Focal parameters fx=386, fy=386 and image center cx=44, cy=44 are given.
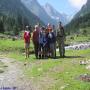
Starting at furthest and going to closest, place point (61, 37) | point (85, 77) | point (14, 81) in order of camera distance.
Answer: point (61, 37) → point (14, 81) → point (85, 77)

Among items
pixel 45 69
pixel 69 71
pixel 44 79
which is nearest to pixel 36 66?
pixel 45 69

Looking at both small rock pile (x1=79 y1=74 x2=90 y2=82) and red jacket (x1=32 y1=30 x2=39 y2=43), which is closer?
small rock pile (x1=79 y1=74 x2=90 y2=82)

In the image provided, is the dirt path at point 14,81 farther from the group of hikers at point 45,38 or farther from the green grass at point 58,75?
the group of hikers at point 45,38

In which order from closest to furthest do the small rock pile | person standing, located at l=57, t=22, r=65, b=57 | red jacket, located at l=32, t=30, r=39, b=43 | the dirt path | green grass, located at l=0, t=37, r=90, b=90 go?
green grass, located at l=0, t=37, r=90, b=90
the dirt path
the small rock pile
red jacket, located at l=32, t=30, r=39, b=43
person standing, located at l=57, t=22, r=65, b=57

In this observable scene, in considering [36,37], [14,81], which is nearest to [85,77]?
[14,81]

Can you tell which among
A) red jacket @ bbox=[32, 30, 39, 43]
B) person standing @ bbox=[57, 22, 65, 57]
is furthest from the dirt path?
person standing @ bbox=[57, 22, 65, 57]

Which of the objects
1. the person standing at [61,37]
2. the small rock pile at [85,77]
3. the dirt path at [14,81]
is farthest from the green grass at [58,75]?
the person standing at [61,37]

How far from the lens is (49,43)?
3831 cm

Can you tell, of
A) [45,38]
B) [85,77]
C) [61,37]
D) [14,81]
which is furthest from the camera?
[61,37]

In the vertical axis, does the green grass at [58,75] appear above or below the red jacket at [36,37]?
below

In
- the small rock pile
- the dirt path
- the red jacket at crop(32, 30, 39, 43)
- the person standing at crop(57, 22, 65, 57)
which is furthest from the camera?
the person standing at crop(57, 22, 65, 57)

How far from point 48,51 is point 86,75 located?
1551 cm

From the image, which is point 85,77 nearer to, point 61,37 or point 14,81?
point 14,81

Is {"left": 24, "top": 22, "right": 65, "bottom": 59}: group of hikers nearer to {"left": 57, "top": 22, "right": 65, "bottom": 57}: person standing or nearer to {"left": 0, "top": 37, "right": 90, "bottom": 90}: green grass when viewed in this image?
{"left": 57, "top": 22, "right": 65, "bottom": 57}: person standing
